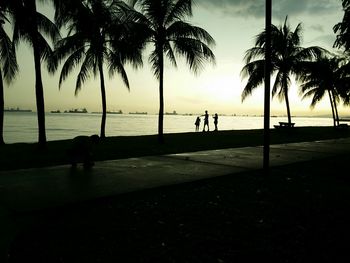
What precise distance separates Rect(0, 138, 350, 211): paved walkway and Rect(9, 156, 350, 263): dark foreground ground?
37 cm

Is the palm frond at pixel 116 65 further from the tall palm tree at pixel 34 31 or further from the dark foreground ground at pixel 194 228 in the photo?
the dark foreground ground at pixel 194 228

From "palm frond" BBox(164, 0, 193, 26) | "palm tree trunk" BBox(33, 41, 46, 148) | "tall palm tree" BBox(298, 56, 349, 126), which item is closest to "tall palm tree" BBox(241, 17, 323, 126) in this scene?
"tall palm tree" BBox(298, 56, 349, 126)

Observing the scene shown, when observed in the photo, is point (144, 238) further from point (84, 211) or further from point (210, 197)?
point (210, 197)

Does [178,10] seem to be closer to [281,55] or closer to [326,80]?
[281,55]

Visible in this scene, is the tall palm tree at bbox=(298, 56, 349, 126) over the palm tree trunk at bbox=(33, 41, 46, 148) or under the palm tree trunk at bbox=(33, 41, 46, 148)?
over

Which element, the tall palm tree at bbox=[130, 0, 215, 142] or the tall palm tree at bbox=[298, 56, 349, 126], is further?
the tall palm tree at bbox=[298, 56, 349, 126]

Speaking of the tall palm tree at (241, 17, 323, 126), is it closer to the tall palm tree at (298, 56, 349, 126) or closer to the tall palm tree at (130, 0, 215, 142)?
the tall palm tree at (298, 56, 349, 126)

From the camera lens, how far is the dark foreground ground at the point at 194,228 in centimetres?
320

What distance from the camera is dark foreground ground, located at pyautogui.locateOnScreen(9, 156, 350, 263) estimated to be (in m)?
3.20

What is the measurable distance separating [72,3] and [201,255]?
11.0m

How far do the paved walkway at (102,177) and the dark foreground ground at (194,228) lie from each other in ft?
1.22

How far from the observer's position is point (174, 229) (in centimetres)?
385

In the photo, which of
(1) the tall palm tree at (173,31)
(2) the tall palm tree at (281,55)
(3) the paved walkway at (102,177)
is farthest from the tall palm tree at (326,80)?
(3) the paved walkway at (102,177)

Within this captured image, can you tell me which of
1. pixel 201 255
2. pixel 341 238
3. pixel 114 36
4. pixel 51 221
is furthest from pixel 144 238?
pixel 114 36
